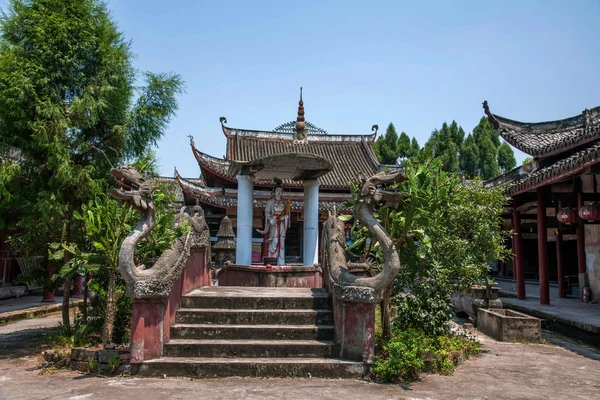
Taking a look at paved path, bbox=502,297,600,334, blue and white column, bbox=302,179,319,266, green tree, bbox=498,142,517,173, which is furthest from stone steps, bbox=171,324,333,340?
green tree, bbox=498,142,517,173

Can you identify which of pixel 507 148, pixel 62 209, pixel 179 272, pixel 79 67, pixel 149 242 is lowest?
pixel 179 272

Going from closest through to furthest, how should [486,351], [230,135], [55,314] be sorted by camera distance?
[486,351] → [55,314] → [230,135]

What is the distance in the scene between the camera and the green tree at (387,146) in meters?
44.1

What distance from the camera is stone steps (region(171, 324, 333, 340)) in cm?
645

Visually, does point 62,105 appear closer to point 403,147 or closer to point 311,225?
point 311,225

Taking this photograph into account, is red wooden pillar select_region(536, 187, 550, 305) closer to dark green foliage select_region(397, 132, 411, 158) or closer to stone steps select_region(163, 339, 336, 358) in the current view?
stone steps select_region(163, 339, 336, 358)

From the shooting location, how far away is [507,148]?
42750 mm

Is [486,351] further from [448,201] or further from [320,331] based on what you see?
[320,331]

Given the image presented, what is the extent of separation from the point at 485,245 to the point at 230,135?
2117cm

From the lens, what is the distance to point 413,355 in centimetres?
585

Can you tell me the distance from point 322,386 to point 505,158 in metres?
41.9

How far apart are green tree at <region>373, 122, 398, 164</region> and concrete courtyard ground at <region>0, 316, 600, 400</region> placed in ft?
124

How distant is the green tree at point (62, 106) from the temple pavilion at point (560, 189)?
882 cm

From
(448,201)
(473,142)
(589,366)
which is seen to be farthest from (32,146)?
(473,142)
